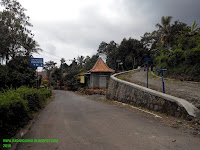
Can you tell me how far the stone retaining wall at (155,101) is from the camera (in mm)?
5098

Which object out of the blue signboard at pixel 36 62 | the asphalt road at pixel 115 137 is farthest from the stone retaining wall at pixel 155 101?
the blue signboard at pixel 36 62

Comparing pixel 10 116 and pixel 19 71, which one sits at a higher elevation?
pixel 19 71

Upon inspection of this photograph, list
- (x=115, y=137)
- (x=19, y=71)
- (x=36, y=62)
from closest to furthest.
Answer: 1. (x=115, y=137)
2. (x=36, y=62)
3. (x=19, y=71)

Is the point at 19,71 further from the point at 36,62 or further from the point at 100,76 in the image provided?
the point at 100,76

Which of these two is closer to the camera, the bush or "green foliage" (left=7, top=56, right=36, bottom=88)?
the bush

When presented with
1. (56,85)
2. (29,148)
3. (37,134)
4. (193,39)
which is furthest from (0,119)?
(56,85)

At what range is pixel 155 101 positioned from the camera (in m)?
6.56

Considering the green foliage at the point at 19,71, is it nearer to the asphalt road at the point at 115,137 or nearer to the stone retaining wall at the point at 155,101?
the stone retaining wall at the point at 155,101

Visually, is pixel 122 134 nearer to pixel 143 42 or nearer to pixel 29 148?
pixel 29 148

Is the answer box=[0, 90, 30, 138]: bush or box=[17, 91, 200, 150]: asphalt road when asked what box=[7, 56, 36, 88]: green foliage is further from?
box=[17, 91, 200, 150]: asphalt road

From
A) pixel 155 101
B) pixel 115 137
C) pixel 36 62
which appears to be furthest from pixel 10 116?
pixel 36 62

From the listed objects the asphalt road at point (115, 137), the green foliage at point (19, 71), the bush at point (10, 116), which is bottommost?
the asphalt road at point (115, 137)

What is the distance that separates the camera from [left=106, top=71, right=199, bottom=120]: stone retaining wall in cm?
510

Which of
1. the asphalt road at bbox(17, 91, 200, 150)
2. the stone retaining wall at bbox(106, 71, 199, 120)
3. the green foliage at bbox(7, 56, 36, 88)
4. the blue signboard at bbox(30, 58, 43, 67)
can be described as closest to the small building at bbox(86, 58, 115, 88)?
the green foliage at bbox(7, 56, 36, 88)
